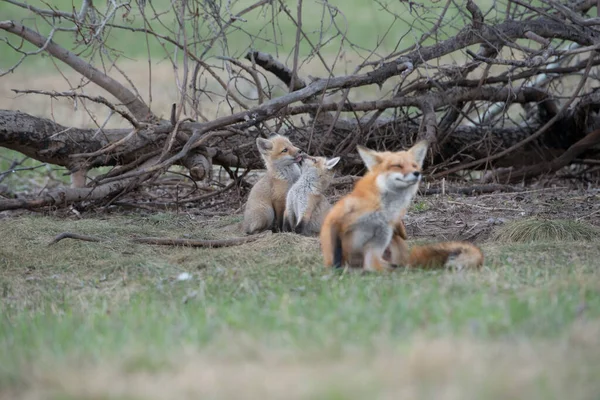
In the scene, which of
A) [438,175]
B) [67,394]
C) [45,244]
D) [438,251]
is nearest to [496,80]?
[438,175]

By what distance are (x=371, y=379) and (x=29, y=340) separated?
2276 mm

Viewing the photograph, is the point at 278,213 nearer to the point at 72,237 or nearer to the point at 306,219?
the point at 306,219

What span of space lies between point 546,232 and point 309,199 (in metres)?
2.76

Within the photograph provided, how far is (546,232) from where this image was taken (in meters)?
8.30

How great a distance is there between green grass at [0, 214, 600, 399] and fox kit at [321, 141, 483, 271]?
0.29 metres

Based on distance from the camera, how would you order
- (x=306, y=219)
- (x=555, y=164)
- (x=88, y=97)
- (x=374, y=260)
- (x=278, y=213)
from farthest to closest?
(x=555, y=164) < (x=278, y=213) < (x=306, y=219) < (x=88, y=97) < (x=374, y=260)

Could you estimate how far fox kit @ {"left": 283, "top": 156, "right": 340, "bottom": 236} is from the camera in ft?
30.8

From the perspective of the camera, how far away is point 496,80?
1202 centimetres

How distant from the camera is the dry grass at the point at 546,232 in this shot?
27.0ft

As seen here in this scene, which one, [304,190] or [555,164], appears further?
[555,164]

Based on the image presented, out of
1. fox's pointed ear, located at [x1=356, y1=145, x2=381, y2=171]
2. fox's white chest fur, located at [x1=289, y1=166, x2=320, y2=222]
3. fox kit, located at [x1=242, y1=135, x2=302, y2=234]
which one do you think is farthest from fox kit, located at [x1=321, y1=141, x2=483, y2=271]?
fox kit, located at [x1=242, y1=135, x2=302, y2=234]

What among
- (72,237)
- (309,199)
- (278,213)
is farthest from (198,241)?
(278,213)

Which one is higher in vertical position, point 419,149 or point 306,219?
point 419,149

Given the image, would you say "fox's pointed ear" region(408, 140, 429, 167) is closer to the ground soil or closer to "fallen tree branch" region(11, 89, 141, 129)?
the ground soil
